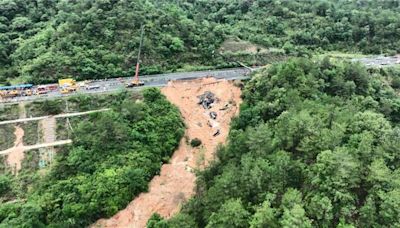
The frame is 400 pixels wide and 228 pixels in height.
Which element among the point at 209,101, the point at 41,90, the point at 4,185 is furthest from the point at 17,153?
the point at 209,101

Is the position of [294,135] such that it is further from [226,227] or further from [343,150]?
[226,227]

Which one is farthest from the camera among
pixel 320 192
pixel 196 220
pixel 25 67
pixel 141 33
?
pixel 141 33

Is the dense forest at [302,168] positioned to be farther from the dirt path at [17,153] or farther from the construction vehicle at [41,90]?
the construction vehicle at [41,90]

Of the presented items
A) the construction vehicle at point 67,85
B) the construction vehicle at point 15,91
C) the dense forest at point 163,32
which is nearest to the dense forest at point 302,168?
the dense forest at point 163,32

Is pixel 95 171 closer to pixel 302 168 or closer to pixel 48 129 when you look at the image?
pixel 48 129

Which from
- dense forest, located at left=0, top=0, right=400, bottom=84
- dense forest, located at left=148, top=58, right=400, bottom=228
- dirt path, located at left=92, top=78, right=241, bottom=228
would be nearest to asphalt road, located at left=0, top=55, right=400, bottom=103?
dense forest, located at left=0, top=0, right=400, bottom=84

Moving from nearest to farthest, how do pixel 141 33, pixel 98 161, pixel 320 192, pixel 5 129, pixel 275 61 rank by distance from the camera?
pixel 320 192, pixel 98 161, pixel 5 129, pixel 141 33, pixel 275 61

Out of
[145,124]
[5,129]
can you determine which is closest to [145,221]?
[145,124]

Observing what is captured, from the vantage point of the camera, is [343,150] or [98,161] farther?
[98,161]
